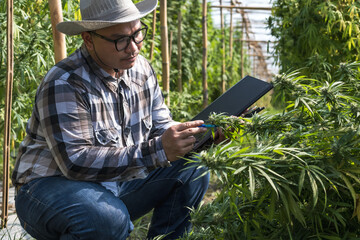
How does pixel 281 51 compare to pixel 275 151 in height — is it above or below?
below

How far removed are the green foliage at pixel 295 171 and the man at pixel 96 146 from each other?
0.31 meters

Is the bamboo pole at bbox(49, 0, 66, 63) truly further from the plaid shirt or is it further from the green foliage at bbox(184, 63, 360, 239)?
the green foliage at bbox(184, 63, 360, 239)

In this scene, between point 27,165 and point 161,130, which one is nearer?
point 27,165

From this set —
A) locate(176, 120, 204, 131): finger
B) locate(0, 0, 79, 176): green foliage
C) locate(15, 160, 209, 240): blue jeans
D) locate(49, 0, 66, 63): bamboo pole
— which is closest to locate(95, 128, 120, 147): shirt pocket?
locate(15, 160, 209, 240): blue jeans

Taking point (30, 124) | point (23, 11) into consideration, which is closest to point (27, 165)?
point (30, 124)

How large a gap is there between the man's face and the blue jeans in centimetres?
49

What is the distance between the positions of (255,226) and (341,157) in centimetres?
34

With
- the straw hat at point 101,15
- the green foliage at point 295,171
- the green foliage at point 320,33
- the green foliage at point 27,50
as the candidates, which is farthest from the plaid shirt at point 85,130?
the green foliage at point 320,33


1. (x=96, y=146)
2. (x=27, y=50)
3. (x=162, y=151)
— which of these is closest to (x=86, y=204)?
(x=96, y=146)

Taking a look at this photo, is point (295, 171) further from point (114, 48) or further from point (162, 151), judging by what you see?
point (114, 48)

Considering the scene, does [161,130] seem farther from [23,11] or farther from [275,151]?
[23,11]

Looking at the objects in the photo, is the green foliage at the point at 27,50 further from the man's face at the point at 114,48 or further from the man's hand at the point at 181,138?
the man's hand at the point at 181,138

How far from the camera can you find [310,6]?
4.08 meters

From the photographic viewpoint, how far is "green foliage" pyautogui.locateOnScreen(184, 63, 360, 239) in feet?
4.26
